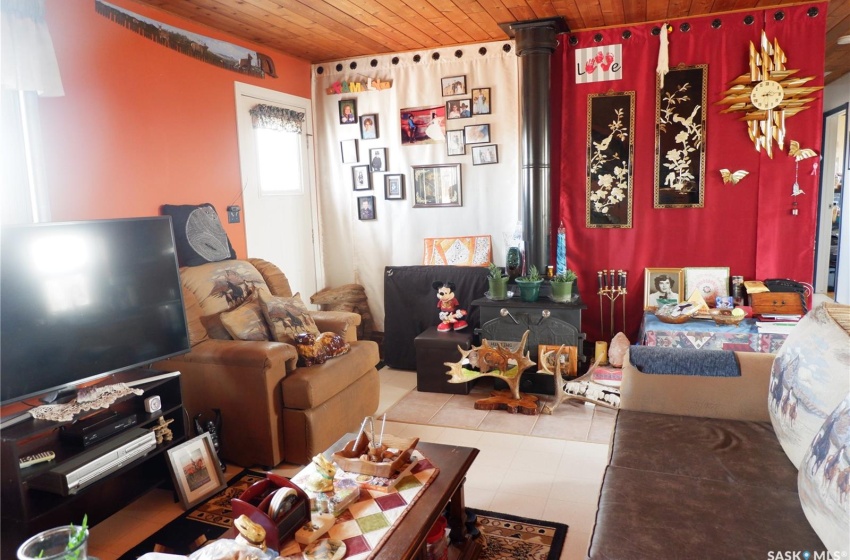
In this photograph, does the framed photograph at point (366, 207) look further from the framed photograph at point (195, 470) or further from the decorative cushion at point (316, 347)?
the framed photograph at point (195, 470)

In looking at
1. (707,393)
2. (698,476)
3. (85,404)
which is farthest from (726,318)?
(85,404)

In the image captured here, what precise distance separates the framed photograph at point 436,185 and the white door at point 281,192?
36.4 inches

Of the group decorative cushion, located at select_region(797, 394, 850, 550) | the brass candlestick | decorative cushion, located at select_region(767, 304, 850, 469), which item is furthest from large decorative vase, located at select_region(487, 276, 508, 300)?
decorative cushion, located at select_region(797, 394, 850, 550)

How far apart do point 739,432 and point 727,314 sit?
1826mm

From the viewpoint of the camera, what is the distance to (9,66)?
261 cm

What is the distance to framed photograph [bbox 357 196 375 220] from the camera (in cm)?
496

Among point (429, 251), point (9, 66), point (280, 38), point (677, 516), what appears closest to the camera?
point (677, 516)

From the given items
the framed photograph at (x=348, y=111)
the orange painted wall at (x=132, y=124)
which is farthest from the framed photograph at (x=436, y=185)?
the orange painted wall at (x=132, y=124)

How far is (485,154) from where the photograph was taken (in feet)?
14.9

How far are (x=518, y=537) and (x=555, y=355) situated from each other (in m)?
1.58

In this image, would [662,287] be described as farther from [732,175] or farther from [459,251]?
[459,251]

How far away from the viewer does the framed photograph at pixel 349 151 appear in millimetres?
4930

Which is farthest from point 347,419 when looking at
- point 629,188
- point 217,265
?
point 629,188

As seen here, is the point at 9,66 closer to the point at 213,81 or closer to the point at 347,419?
the point at 213,81
